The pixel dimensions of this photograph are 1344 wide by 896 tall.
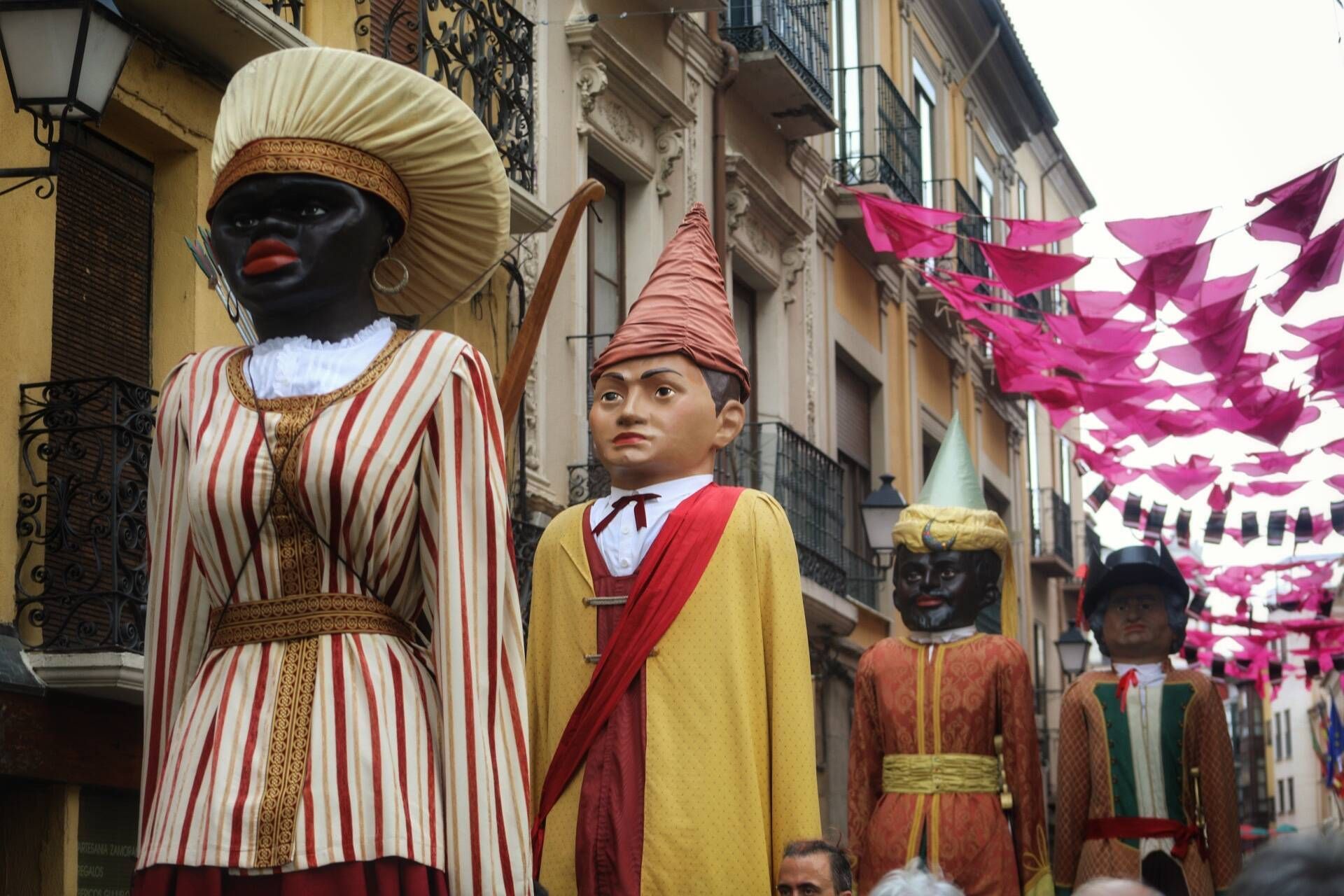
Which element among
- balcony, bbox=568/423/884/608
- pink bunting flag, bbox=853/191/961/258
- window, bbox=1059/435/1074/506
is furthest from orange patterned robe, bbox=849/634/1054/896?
window, bbox=1059/435/1074/506

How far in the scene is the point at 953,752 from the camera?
7996mm

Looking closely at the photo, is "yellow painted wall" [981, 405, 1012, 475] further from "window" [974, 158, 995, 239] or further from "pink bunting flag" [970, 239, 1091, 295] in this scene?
"pink bunting flag" [970, 239, 1091, 295]

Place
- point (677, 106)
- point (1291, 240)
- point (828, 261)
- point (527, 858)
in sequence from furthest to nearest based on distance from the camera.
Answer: point (828, 261), point (677, 106), point (1291, 240), point (527, 858)

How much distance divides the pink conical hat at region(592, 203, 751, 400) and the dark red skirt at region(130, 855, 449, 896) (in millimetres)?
2445

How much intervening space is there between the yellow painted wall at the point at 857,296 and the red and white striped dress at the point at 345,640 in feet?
48.3

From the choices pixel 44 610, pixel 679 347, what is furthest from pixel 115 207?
pixel 679 347

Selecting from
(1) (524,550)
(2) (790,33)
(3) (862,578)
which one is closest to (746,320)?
(2) (790,33)

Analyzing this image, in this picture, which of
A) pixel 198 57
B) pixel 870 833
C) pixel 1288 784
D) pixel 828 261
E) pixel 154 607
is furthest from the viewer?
pixel 1288 784

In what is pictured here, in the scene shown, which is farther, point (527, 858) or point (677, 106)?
point (677, 106)

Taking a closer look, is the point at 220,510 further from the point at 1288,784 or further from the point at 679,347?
the point at 1288,784

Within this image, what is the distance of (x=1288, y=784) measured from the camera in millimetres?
84000

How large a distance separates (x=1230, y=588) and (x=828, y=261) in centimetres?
485

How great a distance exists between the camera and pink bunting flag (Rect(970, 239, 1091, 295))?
9.71 meters

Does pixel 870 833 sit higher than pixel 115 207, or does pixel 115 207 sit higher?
pixel 115 207
